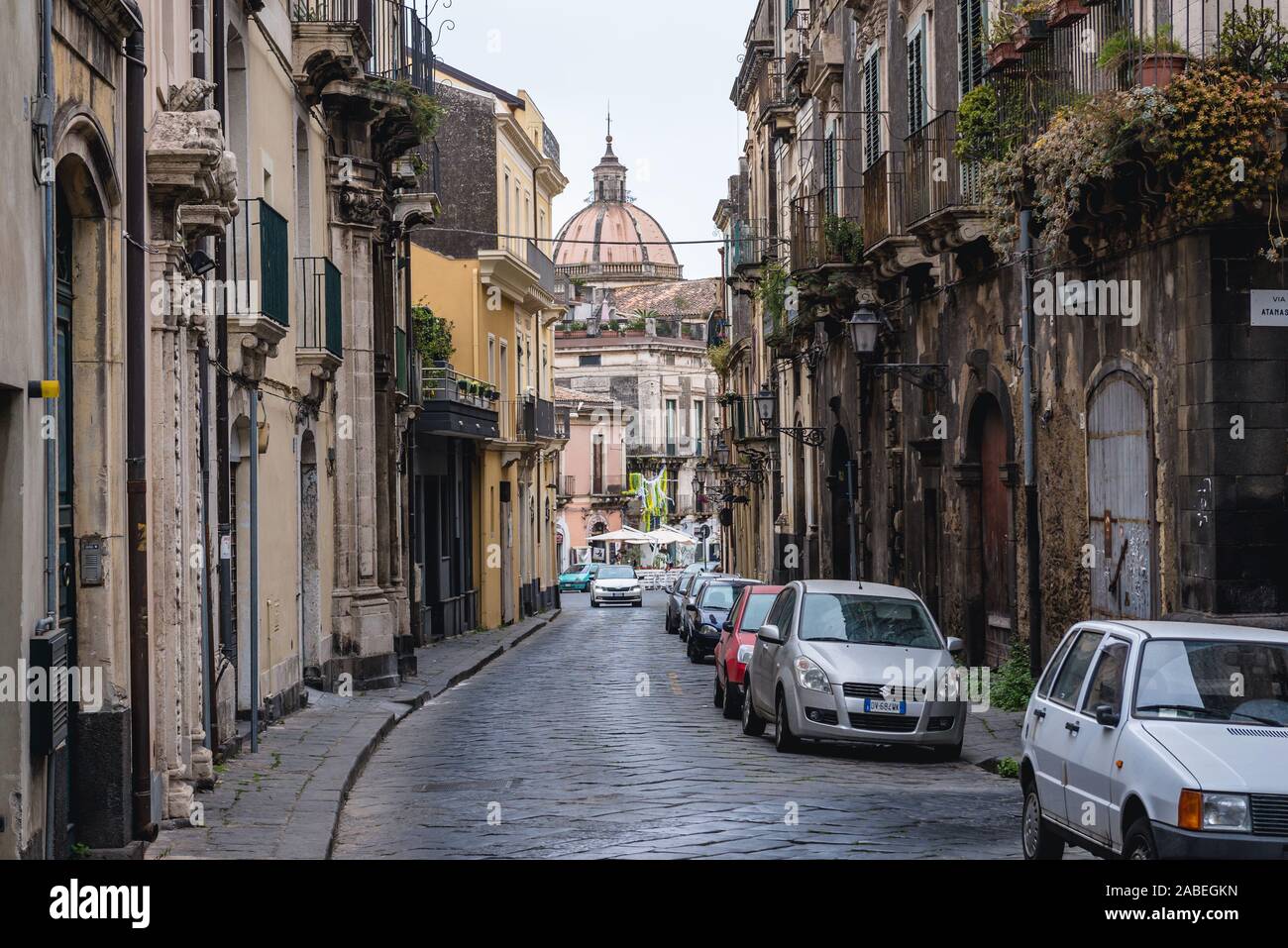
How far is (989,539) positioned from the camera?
22.1m

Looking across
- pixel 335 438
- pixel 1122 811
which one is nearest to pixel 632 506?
pixel 335 438

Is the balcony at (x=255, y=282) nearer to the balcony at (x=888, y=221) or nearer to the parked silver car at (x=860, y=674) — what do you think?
the parked silver car at (x=860, y=674)

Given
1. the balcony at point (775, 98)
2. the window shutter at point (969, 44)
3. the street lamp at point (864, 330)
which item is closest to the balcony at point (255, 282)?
the street lamp at point (864, 330)

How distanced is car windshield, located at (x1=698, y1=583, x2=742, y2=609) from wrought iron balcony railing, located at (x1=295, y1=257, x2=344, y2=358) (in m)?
10.2

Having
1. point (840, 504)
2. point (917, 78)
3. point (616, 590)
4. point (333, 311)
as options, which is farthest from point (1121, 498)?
point (616, 590)

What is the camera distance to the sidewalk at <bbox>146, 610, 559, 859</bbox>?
1067cm

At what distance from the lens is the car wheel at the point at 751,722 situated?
57.3ft

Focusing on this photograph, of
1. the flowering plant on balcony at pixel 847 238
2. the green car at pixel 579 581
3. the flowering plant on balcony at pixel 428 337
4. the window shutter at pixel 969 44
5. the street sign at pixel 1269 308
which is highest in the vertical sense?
the window shutter at pixel 969 44

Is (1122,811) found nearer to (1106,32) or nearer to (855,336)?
(1106,32)

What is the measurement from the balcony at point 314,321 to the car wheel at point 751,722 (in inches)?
258

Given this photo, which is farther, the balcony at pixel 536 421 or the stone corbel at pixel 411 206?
the balcony at pixel 536 421

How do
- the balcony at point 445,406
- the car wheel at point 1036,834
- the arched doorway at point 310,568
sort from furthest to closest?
the balcony at point 445,406 < the arched doorway at point 310,568 < the car wheel at point 1036,834

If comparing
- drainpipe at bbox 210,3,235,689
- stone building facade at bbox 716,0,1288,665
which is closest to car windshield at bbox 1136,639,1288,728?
stone building facade at bbox 716,0,1288,665

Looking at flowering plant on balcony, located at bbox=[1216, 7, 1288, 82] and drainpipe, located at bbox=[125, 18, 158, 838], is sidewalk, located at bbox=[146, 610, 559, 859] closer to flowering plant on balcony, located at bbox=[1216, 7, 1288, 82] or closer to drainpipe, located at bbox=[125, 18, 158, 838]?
drainpipe, located at bbox=[125, 18, 158, 838]
